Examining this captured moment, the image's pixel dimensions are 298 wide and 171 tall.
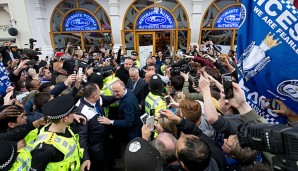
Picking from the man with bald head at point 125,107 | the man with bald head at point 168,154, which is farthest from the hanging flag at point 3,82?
the man with bald head at point 168,154

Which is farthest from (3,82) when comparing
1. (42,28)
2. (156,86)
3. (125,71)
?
(42,28)

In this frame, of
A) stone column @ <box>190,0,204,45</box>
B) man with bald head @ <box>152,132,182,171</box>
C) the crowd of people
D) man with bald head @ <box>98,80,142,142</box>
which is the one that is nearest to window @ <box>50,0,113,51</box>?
stone column @ <box>190,0,204,45</box>

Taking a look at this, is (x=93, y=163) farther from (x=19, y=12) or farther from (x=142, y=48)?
(x=19, y=12)

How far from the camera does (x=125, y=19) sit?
10836 mm

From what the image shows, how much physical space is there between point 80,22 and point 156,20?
4.21 metres

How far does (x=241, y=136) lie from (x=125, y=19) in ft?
34.7

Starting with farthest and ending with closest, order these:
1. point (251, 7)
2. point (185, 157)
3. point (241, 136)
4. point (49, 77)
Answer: point (49, 77)
point (251, 7)
point (185, 157)
point (241, 136)

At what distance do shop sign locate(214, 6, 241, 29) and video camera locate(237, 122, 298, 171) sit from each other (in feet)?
35.4

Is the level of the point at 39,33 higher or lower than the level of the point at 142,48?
higher

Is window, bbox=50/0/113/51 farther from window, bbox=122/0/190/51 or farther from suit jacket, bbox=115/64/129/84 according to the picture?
suit jacket, bbox=115/64/129/84

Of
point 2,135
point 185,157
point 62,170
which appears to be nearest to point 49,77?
point 2,135

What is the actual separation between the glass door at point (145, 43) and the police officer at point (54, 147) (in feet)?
29.0

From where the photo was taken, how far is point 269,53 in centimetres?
161

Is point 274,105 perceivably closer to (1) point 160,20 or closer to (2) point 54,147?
(2) point 54,147
